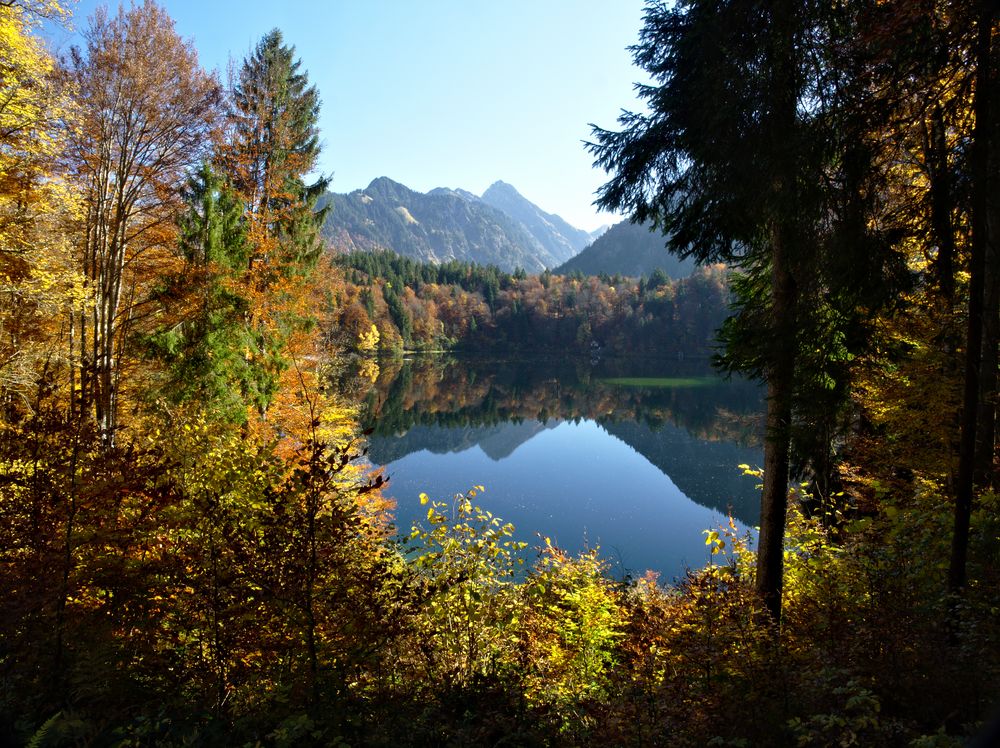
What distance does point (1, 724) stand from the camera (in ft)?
Answer: 10.8

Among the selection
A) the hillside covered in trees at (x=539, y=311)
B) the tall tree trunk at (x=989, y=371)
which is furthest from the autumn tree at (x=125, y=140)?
the hillside covered in trees at (x=539, y=311)

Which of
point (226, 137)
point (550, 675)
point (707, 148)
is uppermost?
point (226, 137)

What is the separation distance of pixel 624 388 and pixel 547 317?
47510 mm

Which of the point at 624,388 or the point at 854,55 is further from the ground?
the point at 854,55

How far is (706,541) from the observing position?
6758 millimetres

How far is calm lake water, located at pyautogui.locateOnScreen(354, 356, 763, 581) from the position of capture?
18.7 metres

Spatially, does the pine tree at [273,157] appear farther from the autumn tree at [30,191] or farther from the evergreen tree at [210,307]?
Answer: the autumn tree at [30,191]

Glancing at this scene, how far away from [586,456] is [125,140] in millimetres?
26467

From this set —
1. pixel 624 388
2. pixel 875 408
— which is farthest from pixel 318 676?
pixel 624 388

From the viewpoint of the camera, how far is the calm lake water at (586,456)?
1873 centimetres

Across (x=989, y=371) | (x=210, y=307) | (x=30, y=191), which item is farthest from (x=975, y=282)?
(x=30, y=191)

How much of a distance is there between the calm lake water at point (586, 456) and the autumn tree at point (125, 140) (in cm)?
666

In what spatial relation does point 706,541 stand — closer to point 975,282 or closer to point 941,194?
point 975,282

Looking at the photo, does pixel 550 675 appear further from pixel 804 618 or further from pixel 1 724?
pixel 1 724
